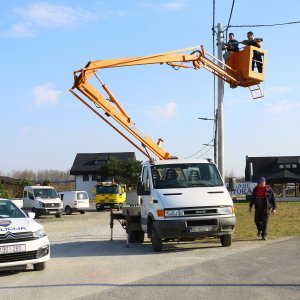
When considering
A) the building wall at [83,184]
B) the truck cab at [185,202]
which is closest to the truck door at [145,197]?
the truck cab at [185,202]

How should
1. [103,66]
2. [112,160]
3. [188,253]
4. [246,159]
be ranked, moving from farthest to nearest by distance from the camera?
[246,159]
[112,160]
[103,66]
[188,253]

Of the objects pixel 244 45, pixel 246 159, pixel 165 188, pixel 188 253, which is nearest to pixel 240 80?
pixel 244 45

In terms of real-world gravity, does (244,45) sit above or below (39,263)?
above

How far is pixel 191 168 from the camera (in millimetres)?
14516

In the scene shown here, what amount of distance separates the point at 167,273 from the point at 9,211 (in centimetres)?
386

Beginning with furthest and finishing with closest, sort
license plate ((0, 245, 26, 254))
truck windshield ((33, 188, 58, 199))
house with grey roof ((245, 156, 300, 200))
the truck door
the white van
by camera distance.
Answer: house with grey roof ((245, 156, 300, 200))
the white van
truck windshield ((33, 188, 58, 199))
the truck door
license plate ((0, 245, 26, 254))

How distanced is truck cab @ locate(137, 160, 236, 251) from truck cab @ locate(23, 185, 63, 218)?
20.6 m

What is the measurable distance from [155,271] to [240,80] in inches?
413

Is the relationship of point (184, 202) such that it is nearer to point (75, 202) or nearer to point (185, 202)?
point (185, 202)

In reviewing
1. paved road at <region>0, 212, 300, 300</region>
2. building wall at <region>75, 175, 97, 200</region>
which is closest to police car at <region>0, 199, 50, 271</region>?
paved road at <region>0, 212, 300, 300</region>

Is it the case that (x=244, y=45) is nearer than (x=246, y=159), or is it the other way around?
(x=244, y=45)

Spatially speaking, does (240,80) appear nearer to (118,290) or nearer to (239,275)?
(239,275)

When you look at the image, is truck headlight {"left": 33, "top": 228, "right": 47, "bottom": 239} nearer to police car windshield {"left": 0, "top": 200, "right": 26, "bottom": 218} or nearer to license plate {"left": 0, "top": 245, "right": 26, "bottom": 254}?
license plate {"left": 0, "top": 245, "right": 26, "bottom": 254}

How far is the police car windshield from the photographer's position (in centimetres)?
1182
